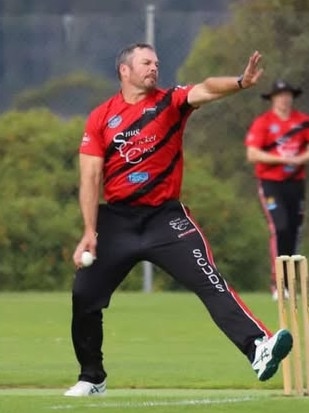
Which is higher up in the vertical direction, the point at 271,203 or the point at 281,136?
the point at 281,136

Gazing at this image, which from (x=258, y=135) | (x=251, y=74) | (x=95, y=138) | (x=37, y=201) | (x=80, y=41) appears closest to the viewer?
(x=251, y=74)

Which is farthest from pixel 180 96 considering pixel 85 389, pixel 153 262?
pixel 85 389

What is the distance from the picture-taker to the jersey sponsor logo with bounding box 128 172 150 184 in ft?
30.8

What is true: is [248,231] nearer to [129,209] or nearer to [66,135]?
[66,135]

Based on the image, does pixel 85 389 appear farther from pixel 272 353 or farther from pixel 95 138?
pixel 95 138

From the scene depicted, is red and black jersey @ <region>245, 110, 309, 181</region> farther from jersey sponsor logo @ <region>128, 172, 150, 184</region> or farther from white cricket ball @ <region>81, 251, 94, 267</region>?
white cricket ball @ <region>81, 251, 94, 267</region>

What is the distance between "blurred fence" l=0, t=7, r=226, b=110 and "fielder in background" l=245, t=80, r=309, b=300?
330 cm

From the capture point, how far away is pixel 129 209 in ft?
31.0

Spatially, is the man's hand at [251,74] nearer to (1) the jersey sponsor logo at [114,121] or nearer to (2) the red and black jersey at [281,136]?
(1) the jersey sponsor logo at [114,121]

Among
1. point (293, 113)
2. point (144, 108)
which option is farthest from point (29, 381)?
point (293, 113)

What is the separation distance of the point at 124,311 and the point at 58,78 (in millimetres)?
4939

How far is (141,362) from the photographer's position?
11.6m

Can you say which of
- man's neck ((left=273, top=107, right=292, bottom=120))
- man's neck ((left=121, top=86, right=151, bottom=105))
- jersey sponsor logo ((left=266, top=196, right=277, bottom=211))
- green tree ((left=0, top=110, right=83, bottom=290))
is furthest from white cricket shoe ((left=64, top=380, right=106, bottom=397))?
green tree ((left=0, top=110, right=83, bottom=290))

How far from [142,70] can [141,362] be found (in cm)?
291
